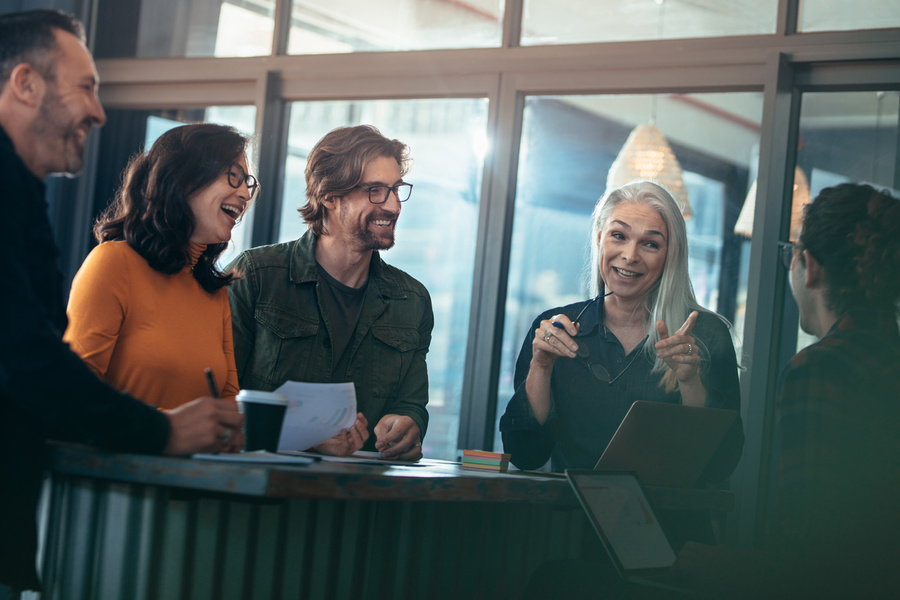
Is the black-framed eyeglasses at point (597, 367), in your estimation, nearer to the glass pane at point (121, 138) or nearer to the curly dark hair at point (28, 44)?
the curly dark hair at point (28, 44)

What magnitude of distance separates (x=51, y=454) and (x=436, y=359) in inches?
89.2

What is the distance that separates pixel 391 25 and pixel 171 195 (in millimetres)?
1984

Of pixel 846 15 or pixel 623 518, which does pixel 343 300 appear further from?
pixel 846 15

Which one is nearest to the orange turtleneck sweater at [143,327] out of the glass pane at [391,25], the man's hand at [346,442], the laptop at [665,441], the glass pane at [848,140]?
the man's hand at [346,442]

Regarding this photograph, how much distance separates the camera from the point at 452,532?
1.77m

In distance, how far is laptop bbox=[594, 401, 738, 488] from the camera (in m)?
1.88

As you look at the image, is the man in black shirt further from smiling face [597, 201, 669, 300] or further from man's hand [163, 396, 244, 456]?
smiling face [597, 201, 669, 300]

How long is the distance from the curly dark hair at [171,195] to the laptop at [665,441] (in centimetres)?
103

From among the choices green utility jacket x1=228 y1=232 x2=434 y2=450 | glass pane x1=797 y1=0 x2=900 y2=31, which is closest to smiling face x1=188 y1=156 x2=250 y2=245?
green utility jacket x1=228 y1=232 x2=434 y2=450

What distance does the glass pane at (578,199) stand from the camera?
3.38 meters

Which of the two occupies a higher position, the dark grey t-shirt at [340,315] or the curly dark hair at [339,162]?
the curly dark hair at [339,162]

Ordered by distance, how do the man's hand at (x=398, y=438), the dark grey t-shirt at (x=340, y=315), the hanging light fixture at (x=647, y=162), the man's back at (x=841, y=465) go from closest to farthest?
the man's back at (x=841, y=465) → the man's hand at (x=398, y=438) → the dark grey t-shirt at (x=340, y=315) → the hanging light fixture at (x=647, y=162)

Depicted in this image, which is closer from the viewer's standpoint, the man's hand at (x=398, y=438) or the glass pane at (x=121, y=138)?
the man's hand at (x=398, y=438)

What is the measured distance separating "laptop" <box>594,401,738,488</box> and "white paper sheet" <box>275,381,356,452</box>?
61 centimetres
